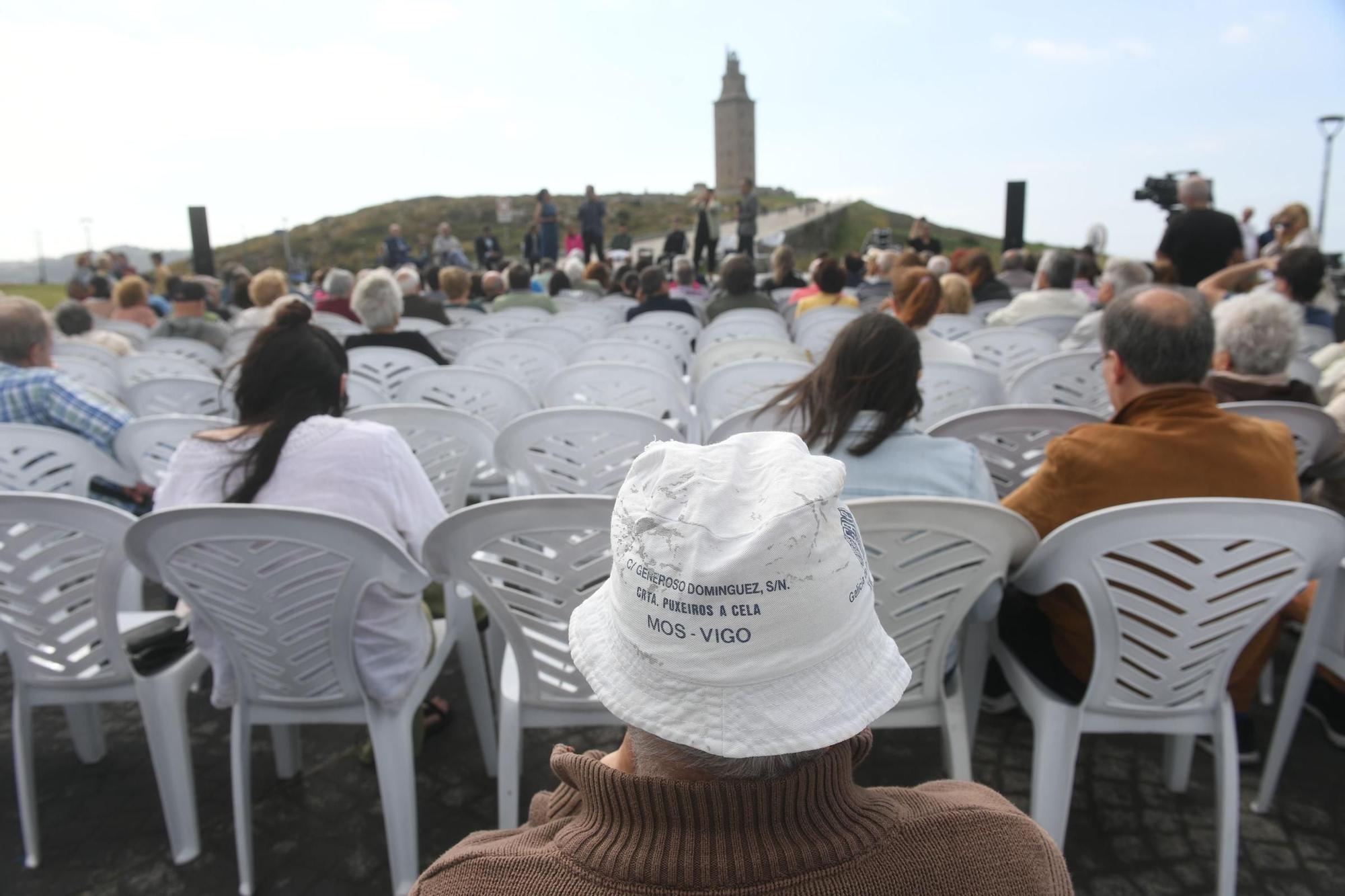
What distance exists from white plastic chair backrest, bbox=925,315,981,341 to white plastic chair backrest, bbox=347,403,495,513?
3.50 meters

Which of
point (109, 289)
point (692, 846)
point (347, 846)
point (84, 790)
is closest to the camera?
point (692, 846)

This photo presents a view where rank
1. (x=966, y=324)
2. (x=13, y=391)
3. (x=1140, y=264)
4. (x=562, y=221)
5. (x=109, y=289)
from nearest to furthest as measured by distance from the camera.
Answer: (x=13, y=391), (x=1140, y=264), (x=966, y=324), (x=109, y=289), (x=562, y=221)

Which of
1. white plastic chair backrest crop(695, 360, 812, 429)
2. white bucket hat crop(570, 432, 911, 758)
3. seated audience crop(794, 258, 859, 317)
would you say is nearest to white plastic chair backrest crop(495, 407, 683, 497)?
white plastic chair backrest crop(695, 360, 812, 429)

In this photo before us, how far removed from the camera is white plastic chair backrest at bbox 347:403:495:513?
10.2 feet

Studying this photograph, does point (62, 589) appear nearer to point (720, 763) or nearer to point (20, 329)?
point (20, 329)

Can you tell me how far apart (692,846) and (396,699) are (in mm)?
1609

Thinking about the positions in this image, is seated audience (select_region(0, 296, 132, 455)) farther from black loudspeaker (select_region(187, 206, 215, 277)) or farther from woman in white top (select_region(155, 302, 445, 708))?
black loudspeaker (select_region(187, 206, 215, 277))

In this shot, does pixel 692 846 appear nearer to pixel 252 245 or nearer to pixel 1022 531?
pixel 1022 531

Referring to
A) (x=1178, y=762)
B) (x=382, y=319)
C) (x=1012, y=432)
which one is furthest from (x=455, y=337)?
(x=1178, y=762)

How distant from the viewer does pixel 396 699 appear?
217 centimetres

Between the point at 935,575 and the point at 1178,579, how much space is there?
535 mm

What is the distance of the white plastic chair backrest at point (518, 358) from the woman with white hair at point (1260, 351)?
325 centimetres

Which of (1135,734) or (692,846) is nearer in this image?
(692,846)

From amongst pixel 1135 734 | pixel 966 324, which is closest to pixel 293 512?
pixel 1135 734
